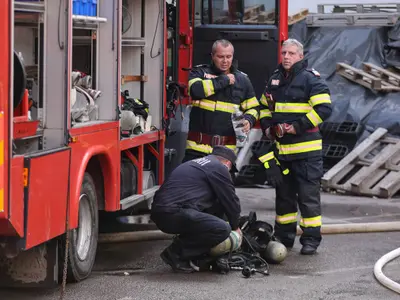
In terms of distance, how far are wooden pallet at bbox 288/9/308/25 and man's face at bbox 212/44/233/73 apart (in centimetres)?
769

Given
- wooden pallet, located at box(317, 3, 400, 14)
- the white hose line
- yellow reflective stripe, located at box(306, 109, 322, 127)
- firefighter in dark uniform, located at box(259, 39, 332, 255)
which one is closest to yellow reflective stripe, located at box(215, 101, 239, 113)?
firefighter in dark uniform, located at box(259, 39, 332, 255)

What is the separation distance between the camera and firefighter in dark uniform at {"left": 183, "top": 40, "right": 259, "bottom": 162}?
795cm

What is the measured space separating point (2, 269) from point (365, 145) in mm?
6850

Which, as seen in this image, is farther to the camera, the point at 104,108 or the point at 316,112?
the point at 316,112

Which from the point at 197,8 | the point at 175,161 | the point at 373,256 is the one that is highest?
the point at 197,8

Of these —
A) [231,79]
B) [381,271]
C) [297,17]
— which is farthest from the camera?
[297,17]

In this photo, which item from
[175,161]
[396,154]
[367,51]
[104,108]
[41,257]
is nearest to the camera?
[41,257]

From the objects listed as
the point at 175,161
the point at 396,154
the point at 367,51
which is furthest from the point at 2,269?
the point at 367,51

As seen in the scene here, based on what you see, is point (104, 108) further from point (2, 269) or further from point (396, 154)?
point (396, 154)

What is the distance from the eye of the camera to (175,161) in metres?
9.21

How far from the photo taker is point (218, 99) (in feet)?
26.4

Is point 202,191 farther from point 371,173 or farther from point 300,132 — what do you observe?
point 371,173

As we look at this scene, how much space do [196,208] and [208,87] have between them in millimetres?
1367

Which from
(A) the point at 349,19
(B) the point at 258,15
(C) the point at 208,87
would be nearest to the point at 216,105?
(C) the point at 208,87
